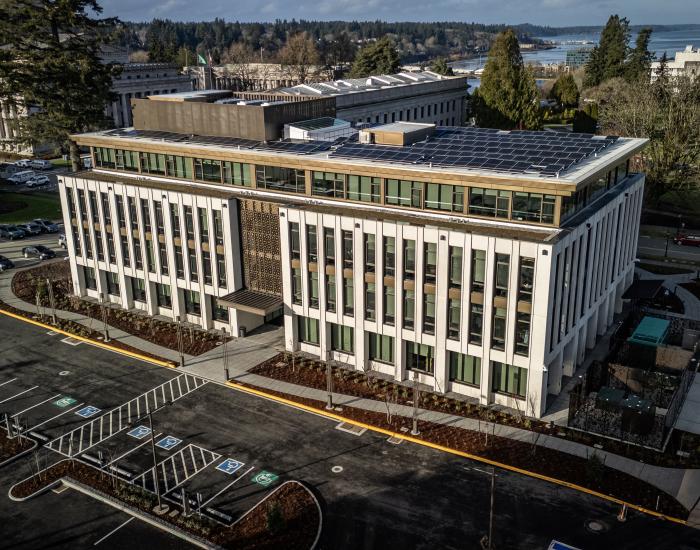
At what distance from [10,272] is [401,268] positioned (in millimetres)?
52141

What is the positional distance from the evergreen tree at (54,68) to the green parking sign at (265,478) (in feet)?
182

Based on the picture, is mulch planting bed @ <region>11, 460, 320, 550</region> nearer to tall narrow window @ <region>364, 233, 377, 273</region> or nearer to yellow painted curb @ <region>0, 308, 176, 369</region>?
yellow painted curb @ <region>0, 308, 176, 369</region>

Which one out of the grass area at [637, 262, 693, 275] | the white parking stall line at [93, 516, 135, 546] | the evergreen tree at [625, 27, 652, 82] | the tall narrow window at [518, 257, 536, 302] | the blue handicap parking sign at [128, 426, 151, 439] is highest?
the evergreen tree at [625, 27, 652, 82]

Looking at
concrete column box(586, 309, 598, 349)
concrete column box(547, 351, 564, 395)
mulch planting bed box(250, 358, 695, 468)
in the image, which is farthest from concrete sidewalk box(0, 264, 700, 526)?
concrete column box(586, 309, 598, 349)

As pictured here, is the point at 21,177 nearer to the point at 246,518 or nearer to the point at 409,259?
the point at 409,259

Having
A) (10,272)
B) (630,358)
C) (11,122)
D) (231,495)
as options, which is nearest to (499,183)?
(630,358)

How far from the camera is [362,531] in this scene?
35062 millimetres

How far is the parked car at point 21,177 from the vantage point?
388 feet

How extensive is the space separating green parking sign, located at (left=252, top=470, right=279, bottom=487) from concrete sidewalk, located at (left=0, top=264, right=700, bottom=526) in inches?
349

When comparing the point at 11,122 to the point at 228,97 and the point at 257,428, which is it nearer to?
the point at 228,97

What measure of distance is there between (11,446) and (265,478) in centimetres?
1781

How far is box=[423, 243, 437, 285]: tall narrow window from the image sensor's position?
4562cm

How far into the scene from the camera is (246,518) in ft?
119

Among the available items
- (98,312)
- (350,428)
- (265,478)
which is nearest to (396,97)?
(98,312)
